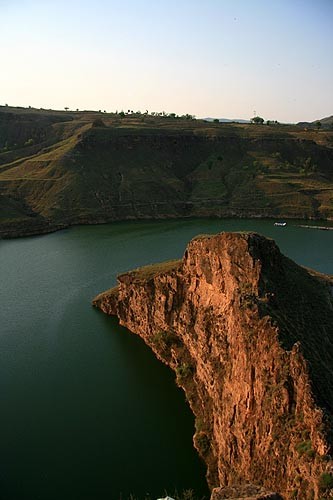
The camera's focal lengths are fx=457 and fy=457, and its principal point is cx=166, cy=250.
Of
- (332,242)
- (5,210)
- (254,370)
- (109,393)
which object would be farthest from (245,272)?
(5,210)

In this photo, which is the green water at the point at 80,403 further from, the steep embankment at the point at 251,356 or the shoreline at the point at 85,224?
the shoreline at the point at 85,224

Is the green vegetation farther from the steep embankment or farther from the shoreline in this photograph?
the shoreline

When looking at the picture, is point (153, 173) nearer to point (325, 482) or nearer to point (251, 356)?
point (251, 356)

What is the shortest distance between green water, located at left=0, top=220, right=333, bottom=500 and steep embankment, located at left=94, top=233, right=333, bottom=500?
276 cm

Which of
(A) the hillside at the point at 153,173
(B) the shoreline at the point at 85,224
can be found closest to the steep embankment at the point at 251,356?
(B) the shoreline at the point at 85,224

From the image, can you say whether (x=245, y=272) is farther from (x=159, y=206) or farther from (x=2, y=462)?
(x=159, y=206)

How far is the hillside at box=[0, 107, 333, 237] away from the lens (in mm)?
132875

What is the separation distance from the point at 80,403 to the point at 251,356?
21479 millimetres

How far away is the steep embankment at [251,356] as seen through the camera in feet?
81.5

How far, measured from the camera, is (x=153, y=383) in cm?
4784

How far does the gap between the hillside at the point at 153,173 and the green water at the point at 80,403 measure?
1998 inches

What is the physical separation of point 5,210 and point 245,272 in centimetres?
9919

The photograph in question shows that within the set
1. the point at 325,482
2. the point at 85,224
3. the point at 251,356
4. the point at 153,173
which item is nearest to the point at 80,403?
the point at 251,356

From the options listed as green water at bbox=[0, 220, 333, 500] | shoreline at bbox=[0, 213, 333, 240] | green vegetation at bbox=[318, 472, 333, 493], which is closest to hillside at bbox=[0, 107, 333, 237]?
shoreline at bbox=[0, 213, 333, 240]
